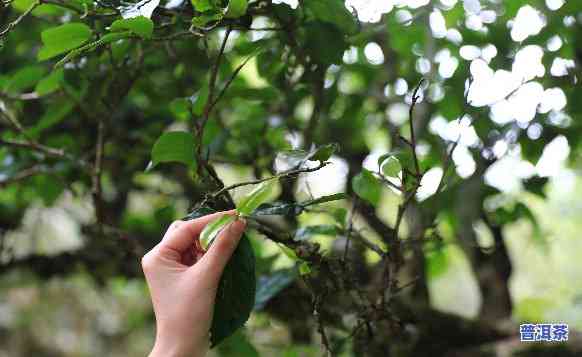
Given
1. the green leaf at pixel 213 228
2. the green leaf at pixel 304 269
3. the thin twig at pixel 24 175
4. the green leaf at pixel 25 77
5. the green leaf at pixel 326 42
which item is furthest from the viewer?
the thin twig at pixel 24 175

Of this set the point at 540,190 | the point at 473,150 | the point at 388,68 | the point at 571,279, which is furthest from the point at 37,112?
the point at 571,279

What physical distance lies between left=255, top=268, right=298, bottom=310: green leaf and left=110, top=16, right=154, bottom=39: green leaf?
0.41m

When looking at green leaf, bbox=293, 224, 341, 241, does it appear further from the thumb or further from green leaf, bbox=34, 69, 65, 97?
green leaf, bbox=34, 69, 65, 97

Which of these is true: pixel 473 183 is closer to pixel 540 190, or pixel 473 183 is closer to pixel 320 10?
pixel 540 190

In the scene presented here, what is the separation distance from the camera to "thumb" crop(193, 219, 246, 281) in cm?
53

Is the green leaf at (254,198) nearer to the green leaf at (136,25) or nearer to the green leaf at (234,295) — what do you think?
the green leaf at (234,295)

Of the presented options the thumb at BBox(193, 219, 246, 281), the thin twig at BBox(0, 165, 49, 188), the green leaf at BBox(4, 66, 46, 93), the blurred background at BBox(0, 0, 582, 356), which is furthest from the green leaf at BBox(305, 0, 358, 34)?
the thin twig at BBox(0, 165, 49, 188)

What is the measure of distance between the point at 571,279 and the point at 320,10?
312 centimetres

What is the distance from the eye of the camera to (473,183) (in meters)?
1.01

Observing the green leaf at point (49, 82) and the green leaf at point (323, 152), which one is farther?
the green leaf at point (49, 82)

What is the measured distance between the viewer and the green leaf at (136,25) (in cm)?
52

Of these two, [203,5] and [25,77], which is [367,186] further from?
[25,77]

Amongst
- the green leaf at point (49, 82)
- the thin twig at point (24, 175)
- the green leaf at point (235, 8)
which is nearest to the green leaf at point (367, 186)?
the green leaf at point (235, 8)

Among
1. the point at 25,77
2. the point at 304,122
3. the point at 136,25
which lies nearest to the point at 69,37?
the point at 136,25
